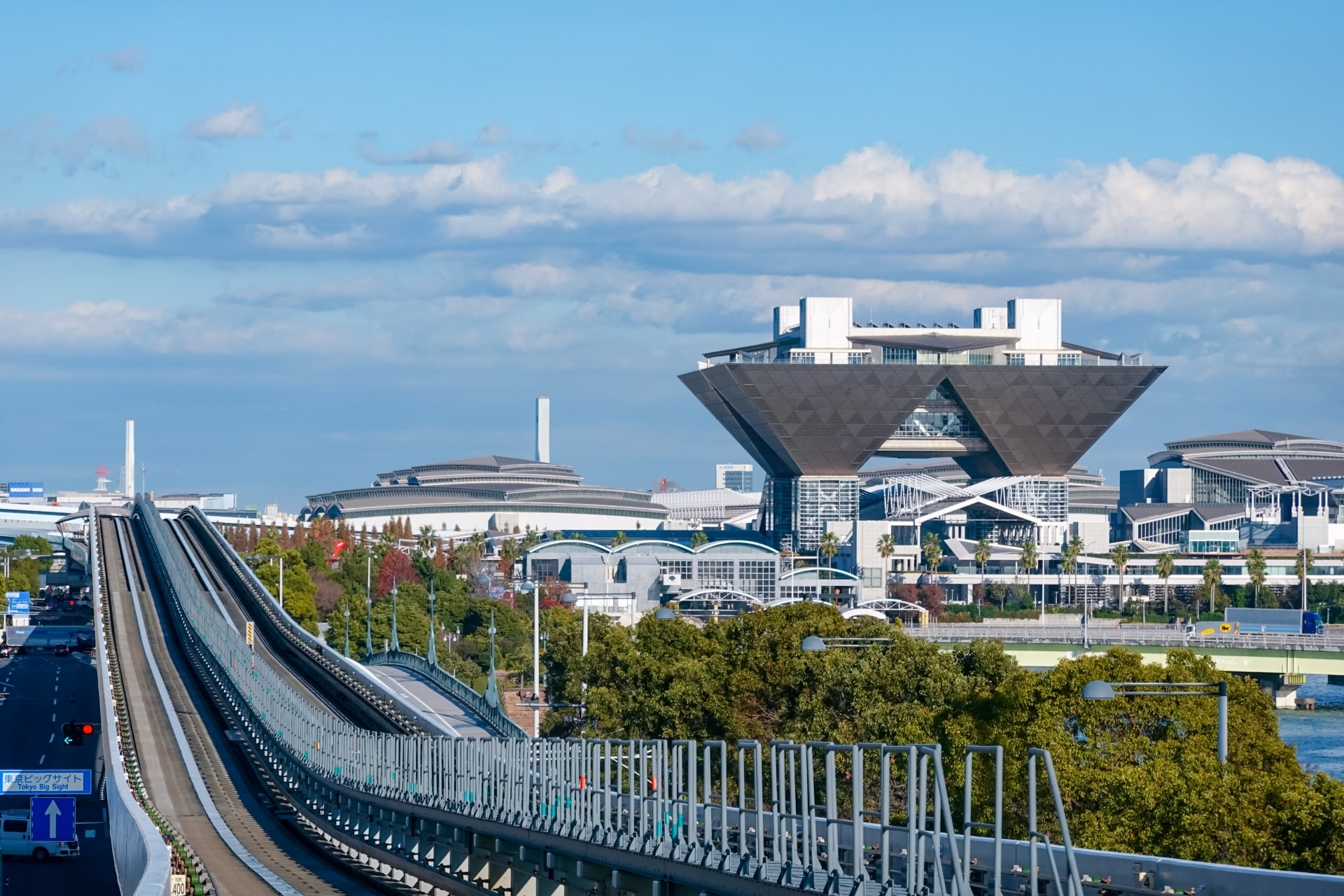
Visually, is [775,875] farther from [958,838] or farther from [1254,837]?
[1254,837]

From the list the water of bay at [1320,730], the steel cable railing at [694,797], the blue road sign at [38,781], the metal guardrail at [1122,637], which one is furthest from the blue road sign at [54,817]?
the metal guardrail at [1122,637]

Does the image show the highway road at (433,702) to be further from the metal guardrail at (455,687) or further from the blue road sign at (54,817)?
the blue road sign at (54,817)

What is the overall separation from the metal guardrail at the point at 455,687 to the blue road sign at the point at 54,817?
19.1 meters

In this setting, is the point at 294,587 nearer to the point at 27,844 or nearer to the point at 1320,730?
the point at 1320,730

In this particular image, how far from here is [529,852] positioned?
42.7 metres

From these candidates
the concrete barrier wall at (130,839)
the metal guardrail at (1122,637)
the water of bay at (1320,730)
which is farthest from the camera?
Result: the metal guardrail at (1122,637)

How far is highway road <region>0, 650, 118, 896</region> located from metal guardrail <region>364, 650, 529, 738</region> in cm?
1676

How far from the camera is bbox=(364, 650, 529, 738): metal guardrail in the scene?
91.4 metres

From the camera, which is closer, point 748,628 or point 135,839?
point 135,839

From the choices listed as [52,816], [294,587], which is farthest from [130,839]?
[294,587]

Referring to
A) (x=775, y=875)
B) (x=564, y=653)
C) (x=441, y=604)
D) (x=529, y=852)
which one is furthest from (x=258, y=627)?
(x=775, y=875)

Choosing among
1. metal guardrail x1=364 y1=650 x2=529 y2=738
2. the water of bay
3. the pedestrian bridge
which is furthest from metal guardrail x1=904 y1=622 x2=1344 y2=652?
metal guardrail x1=364 y1=650 x2=529 y2=738

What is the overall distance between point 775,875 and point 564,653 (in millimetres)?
79137

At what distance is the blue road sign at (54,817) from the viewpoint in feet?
166
